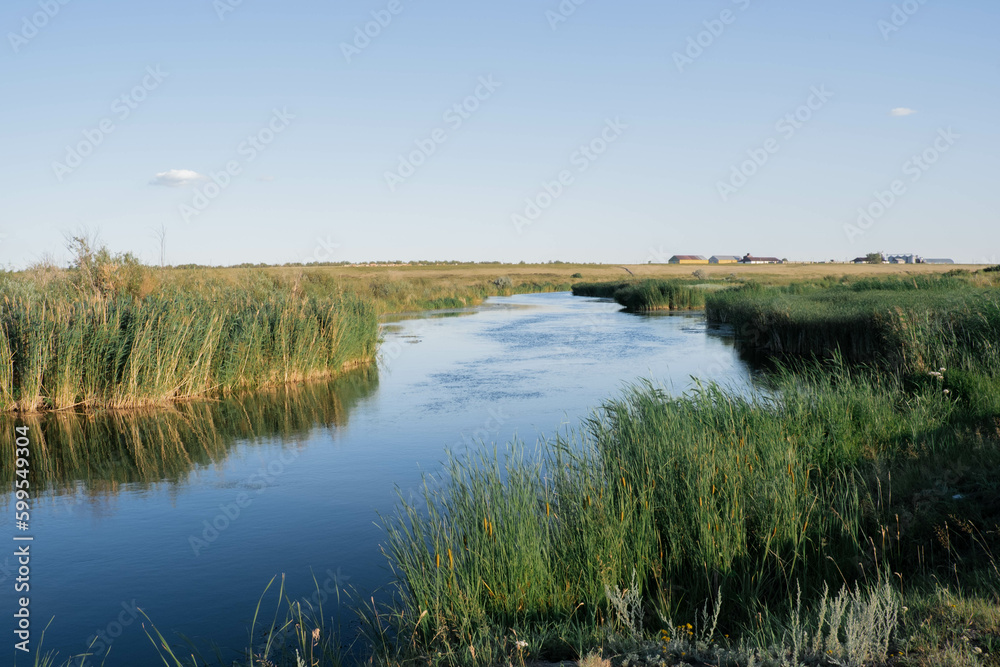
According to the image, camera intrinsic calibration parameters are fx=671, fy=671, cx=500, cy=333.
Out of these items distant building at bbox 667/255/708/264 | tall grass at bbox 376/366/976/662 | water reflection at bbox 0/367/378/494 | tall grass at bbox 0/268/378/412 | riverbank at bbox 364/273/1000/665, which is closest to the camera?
riverbank at bbox 364/273/1000/665

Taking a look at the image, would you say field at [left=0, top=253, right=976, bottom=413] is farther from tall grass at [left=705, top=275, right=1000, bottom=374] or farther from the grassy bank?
the grassy bank

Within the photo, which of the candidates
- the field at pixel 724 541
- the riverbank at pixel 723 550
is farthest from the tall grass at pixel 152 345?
the riverbank at pixel 723 550

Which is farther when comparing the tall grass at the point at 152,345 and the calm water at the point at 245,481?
the tall grass at the point at 152,345

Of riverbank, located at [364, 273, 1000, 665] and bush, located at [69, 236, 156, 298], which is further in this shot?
bush, located at [69, 236, 156, 298]

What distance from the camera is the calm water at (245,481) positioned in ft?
18.3

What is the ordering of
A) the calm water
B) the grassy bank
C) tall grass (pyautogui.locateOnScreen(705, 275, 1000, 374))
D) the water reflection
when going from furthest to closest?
the grassy bank < tall grass (pyautogui.locateOnScreen(705, 275, 1000, 374)) < the water reflection < the calm water

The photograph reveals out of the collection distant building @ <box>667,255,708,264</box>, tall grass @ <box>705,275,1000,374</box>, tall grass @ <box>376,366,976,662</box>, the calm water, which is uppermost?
distant building @ <box>667,255,708,264</box>

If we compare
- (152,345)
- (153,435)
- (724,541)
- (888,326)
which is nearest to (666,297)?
(888,326)

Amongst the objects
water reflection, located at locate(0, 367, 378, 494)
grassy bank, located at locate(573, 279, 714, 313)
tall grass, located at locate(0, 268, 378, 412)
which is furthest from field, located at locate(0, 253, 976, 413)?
grassy bank, located at locate(573, 279, 714, 313)

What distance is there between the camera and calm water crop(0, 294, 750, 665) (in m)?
5.58

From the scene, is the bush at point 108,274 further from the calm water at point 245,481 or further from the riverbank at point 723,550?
the riverbank at point 723,550

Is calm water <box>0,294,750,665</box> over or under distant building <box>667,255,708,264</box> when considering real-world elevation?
under

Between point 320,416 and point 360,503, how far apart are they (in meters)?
5.34

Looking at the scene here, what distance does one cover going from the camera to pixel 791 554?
201 inches
